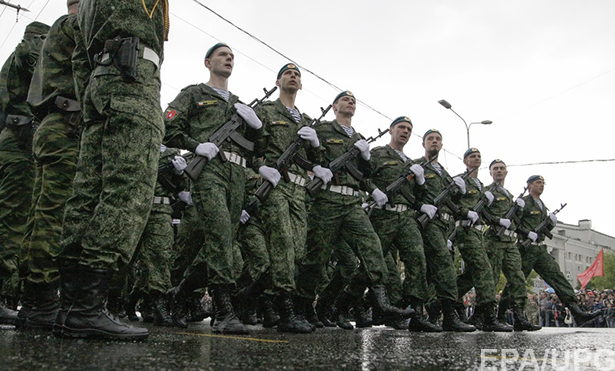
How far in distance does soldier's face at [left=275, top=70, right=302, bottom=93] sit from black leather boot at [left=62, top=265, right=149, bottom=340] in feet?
10.9

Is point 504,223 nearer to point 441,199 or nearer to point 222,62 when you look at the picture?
point 441,199

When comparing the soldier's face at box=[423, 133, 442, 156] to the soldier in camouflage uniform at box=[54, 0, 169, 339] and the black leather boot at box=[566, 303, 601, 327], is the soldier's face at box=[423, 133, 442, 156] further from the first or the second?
the soldier in camouflage uniform at box=[54, 0, 169, 339]

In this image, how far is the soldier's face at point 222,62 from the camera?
4.65 metres

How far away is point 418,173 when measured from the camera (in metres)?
6.18

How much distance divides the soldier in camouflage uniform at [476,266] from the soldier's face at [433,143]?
705mm

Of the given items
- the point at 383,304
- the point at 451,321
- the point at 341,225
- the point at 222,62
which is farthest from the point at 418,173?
the point at 222,62

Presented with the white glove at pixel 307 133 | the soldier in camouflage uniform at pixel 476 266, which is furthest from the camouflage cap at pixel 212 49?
the soldier in camouflage uniform at pixel 476 266

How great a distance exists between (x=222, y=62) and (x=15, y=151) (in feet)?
5.69

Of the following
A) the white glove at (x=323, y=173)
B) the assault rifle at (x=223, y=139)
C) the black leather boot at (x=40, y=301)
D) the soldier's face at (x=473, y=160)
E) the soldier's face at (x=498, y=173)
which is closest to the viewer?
the black leather boot at (x=40, y=301)

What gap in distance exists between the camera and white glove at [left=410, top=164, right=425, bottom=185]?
6.16 meters

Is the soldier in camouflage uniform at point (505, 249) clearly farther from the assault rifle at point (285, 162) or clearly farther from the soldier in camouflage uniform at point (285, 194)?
the assault rifle at point (285, 162)

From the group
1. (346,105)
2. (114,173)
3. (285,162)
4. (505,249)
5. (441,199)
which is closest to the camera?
(114,173)

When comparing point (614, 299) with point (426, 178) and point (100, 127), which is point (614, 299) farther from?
point (100, 127)

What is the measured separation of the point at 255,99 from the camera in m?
5.14
